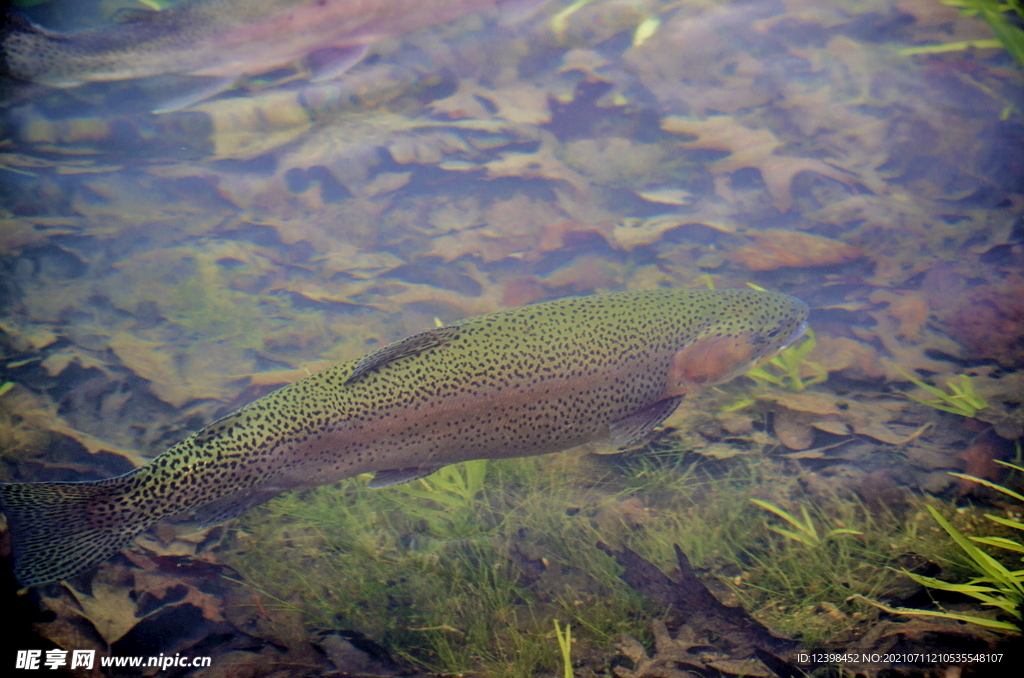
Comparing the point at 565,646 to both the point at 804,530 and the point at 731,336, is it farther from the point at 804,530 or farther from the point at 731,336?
the point at 731,336

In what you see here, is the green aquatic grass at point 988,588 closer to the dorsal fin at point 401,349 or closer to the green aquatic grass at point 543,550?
the green aquatic grass at point 543,550

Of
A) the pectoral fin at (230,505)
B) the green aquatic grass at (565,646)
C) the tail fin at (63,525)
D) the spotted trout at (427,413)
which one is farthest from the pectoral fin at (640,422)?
the tail fin at (63,525)

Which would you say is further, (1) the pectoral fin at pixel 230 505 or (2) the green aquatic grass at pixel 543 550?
(1) the pectoral fin at pixel 230 505

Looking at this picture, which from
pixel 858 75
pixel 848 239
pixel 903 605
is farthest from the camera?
pixel 858 75

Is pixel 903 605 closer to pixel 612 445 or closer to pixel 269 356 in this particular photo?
pixel 612 445

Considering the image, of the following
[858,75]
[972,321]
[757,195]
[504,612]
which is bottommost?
[504,612]

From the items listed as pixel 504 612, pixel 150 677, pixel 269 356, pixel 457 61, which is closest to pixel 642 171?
pixel 457 61

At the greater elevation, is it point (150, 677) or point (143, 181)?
point (143, 181)

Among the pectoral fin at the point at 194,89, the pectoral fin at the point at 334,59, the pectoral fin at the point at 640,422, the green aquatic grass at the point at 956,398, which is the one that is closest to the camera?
the pectoral fin at the point at 640,422
